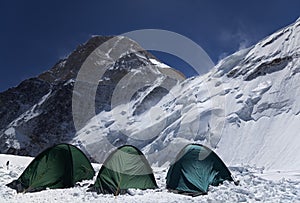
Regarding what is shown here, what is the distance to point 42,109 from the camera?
306 ft

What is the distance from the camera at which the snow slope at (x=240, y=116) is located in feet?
86.5

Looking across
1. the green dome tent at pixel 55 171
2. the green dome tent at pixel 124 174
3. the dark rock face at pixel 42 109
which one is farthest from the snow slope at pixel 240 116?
the dark rock face at pixel 42 109

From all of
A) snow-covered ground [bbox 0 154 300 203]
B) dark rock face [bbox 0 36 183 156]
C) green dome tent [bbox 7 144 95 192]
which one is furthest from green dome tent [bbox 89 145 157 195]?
dark rock face [bbox 0 36 183 156]

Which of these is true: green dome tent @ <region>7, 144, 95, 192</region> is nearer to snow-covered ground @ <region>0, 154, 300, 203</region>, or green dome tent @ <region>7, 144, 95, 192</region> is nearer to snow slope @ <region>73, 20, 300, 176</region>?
snow-covered ground @ <region>0, 154, 300, 203</region>

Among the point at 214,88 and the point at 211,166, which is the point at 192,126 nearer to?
the point at 214,88

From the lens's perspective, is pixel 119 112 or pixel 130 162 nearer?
pixel 130 162

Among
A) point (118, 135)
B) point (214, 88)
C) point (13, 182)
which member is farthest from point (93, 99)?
point (13, 182)

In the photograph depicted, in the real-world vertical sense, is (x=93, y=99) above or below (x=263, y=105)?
above

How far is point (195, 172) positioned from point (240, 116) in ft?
74.1

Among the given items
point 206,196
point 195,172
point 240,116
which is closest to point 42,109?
point 240,116

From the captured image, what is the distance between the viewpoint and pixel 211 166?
40.4ft

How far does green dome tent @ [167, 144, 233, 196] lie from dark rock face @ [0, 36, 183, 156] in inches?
1845

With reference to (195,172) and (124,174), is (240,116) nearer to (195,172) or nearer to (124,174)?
(195,172)

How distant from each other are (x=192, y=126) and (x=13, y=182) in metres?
25.3
